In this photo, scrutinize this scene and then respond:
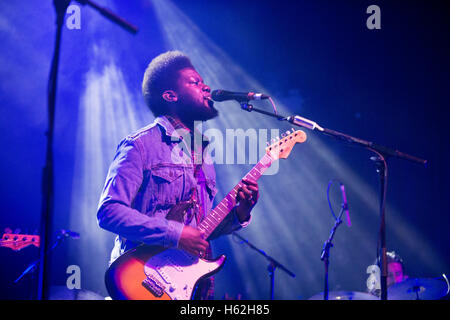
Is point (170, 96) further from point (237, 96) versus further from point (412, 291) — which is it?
point (412, 291)

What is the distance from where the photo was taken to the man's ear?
3082 mm

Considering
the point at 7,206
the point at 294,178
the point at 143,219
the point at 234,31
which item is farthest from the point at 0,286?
the point at 234,31

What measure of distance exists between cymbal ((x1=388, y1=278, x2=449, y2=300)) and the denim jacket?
2654mm

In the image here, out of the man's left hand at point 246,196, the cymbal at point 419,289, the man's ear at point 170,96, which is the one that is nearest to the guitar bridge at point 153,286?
the man's left hand at point 246,196

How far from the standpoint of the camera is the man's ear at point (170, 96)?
3082 millimetres

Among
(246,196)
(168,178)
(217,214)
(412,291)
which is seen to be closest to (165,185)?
(168,178)

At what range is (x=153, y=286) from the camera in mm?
2248

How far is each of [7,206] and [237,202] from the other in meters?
4.90

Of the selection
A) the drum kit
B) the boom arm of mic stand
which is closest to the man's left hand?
the boom arm of mic stand

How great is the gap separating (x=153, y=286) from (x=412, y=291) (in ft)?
11.4

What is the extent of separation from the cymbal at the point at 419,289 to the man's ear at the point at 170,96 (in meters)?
3.38

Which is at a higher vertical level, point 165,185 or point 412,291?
point 165,185

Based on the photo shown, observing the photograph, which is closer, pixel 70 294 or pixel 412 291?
pixel 412 291

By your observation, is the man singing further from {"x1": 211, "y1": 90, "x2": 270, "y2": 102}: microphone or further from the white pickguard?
{"x1": 211, "y1": 90, "x2": 270, "y2": 102}: microphone
